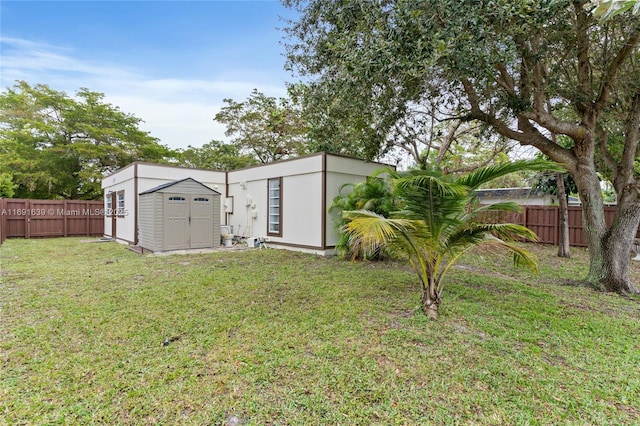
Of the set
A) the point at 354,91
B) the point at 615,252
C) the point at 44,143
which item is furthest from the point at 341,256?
the point at 44,143

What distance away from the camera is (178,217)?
8.73 metres

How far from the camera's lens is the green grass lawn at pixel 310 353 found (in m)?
2.01

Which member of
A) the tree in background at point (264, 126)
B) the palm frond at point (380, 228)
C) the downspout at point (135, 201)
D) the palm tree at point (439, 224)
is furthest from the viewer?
the tree in background at point (264, 126)

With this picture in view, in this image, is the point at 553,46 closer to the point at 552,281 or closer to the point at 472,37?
the point at 472,37

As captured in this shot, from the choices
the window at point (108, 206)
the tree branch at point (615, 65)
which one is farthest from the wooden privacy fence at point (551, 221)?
the window at point (108, 206)

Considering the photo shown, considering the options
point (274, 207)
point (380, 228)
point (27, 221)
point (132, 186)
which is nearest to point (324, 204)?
point (274, 207)

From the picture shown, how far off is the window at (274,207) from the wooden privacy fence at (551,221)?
24.5ft

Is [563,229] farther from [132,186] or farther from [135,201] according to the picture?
[132,186]

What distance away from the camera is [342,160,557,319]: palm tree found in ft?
10.6

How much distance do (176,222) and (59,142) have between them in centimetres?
1208

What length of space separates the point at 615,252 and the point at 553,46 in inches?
140

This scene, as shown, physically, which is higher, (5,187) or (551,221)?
(5,187)

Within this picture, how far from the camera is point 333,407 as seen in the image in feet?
6.67

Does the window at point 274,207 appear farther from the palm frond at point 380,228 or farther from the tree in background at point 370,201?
the palm frond at point 380,228
